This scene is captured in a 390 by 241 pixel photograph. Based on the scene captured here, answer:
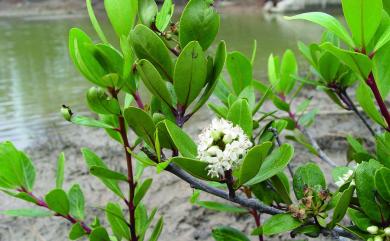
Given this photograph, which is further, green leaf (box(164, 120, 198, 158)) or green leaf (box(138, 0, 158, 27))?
green leaf (box(138, 0, 158, 27))

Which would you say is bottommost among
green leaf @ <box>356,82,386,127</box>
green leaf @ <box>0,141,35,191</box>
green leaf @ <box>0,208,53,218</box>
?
green leaf @ <box>0,208,53,218</box>

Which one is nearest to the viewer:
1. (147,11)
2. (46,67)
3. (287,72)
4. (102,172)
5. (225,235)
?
(147,11)

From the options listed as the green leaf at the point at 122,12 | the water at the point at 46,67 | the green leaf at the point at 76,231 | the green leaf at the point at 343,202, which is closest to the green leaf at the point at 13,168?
the green leaf at the point at 76,231

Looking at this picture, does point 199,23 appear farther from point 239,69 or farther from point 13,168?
point 13,168

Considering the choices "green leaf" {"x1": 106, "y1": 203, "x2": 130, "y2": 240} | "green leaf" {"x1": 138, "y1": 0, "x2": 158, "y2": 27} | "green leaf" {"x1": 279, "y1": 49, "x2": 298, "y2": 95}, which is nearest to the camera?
"green leaf" {"x1": 138, "y1": 0, "x2": 158, "y2": 27}

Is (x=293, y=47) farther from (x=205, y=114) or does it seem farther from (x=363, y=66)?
(x=363, y=66)

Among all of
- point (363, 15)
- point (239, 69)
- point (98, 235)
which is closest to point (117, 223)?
point (98, 235)

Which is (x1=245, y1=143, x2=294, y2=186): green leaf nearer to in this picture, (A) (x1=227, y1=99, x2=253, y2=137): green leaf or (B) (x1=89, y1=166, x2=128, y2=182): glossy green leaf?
(A) (x1=227, y1=99, x2=253, y2=137): green leaf

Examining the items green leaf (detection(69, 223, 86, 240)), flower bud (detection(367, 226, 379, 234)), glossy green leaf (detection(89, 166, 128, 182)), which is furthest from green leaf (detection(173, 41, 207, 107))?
green leaf (detection(69, 223, 86, 240))
